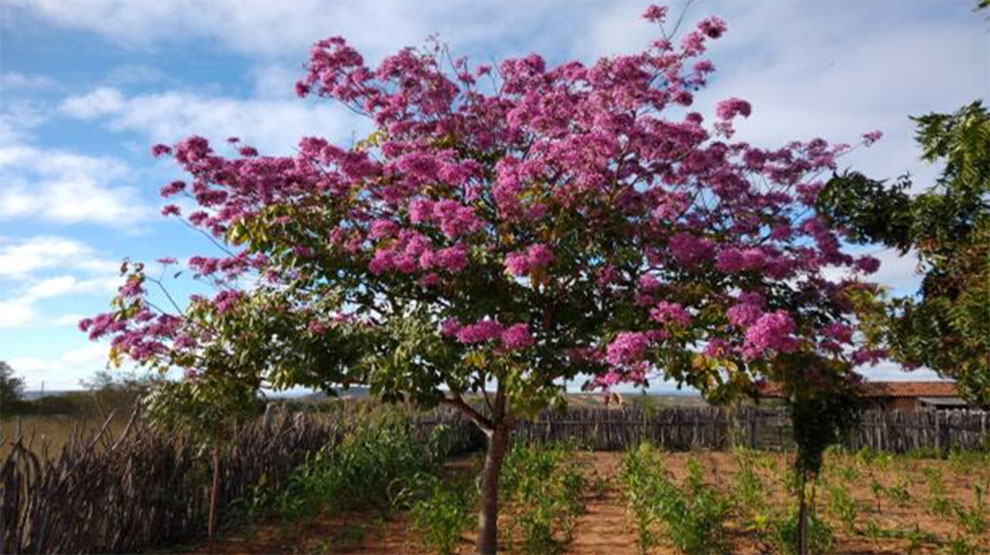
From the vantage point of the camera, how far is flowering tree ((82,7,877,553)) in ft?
16.4

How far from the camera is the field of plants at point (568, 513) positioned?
6852 millimetres

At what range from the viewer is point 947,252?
568cm

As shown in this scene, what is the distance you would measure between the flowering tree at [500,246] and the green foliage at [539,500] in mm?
652

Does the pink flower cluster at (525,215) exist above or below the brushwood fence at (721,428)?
above

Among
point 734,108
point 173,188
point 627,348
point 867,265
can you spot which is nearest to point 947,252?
point 867,265

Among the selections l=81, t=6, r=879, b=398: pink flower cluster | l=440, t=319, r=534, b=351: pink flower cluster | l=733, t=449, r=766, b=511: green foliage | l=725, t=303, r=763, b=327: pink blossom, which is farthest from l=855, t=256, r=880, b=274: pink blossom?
l=733, t=449, r=766, b=511: green foliage

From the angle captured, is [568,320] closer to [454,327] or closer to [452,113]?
[454,327]

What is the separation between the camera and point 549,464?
9109mm

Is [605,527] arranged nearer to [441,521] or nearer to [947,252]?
[441,521]

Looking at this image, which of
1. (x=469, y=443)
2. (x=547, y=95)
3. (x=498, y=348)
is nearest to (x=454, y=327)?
(x=498, y=348)

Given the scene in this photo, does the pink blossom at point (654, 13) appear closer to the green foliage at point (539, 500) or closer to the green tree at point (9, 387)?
the green foliage at point (539, 500)

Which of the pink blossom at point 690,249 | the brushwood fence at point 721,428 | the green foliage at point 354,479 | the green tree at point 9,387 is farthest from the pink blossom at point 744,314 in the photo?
the green tree at point 9,387

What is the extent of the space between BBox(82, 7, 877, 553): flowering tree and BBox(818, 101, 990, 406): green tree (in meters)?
0.41

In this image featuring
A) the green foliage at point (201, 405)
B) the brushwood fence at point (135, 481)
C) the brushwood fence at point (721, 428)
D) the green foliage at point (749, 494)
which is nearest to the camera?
the brushwood fence at point (135, 481)
